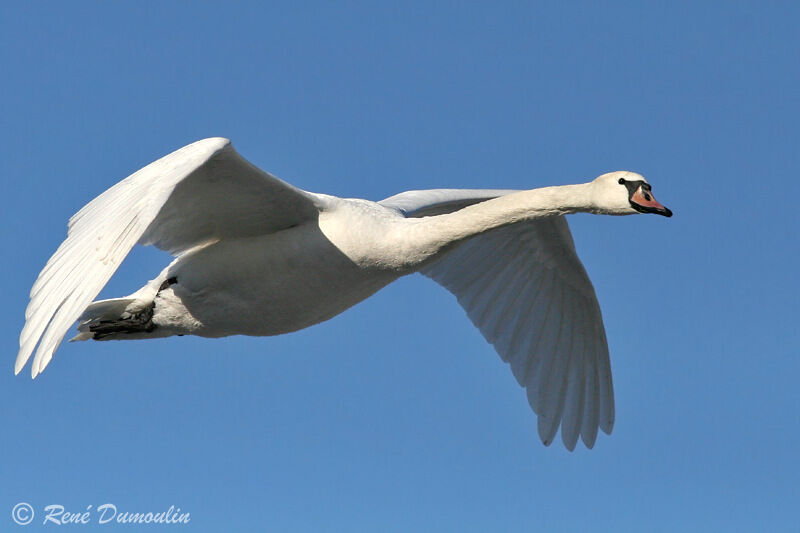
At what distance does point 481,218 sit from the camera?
10531 mm

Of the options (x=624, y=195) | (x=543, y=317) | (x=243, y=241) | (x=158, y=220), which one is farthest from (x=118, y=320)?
(x=543, y=317)

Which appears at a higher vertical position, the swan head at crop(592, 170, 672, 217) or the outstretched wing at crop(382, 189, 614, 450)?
the outstretched wing at crop(382, 189, 614, 450)

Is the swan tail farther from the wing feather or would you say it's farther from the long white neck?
the wing feather

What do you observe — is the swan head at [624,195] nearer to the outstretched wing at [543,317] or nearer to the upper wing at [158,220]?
the upper wing at [158,220]

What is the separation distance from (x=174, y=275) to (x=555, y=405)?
189 inches

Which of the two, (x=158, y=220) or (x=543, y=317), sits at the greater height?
(x=543, y=317)

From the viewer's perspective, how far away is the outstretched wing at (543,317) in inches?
553

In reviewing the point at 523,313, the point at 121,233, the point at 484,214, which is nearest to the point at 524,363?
the point at 523,313

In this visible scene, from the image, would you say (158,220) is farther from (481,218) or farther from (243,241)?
(481,218)

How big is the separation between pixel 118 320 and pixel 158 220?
1.08 meters

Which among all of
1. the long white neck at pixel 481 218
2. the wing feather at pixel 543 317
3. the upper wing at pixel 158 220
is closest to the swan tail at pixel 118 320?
the upper wing at pixel 158 220

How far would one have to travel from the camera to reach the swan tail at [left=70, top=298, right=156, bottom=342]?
11445 mm

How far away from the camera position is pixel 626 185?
9859 mm

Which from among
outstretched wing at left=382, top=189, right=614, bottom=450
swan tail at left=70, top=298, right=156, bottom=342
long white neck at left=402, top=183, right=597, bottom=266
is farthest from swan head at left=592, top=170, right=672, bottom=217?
swan tail at left=70, top=298, right=156, bottom=342
